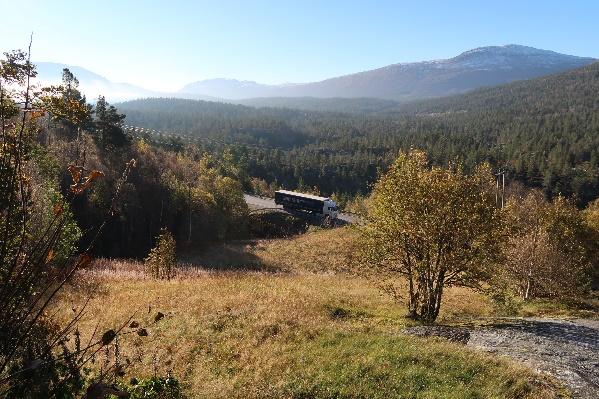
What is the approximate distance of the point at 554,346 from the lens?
16234mm

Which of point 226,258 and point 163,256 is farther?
point 226,258

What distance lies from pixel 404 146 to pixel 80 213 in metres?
155

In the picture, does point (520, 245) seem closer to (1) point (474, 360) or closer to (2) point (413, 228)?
(2) point (413, 228)

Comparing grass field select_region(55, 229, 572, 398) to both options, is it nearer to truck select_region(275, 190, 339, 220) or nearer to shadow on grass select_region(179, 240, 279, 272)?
shadow on grass select_region(179, 240, 279, 272)

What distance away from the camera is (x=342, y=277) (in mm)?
39750

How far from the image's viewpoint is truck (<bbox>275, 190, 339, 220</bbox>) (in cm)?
7869

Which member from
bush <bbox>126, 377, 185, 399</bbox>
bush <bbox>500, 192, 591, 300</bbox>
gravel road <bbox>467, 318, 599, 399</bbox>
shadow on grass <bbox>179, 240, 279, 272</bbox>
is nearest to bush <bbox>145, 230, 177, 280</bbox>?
shadow on grass <bbox>179, 240, 279, 272</bbox>

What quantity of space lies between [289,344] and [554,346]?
999 centimetres

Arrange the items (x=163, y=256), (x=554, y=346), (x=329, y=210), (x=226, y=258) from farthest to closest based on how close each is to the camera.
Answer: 1. (x=329, y=210)
2. (x=226, y=258)
3. (x=163, y=256)
4. (x=554, y=346)

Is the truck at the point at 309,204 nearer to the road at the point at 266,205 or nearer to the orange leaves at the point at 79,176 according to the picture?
the road at the point at 266,205

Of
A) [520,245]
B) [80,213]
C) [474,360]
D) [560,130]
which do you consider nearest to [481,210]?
[474,360]

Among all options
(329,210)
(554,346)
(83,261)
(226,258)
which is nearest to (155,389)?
(83,261)

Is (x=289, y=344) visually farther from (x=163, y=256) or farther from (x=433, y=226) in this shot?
(x=163, y=256)

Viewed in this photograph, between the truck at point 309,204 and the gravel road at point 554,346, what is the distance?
58.0 metres
